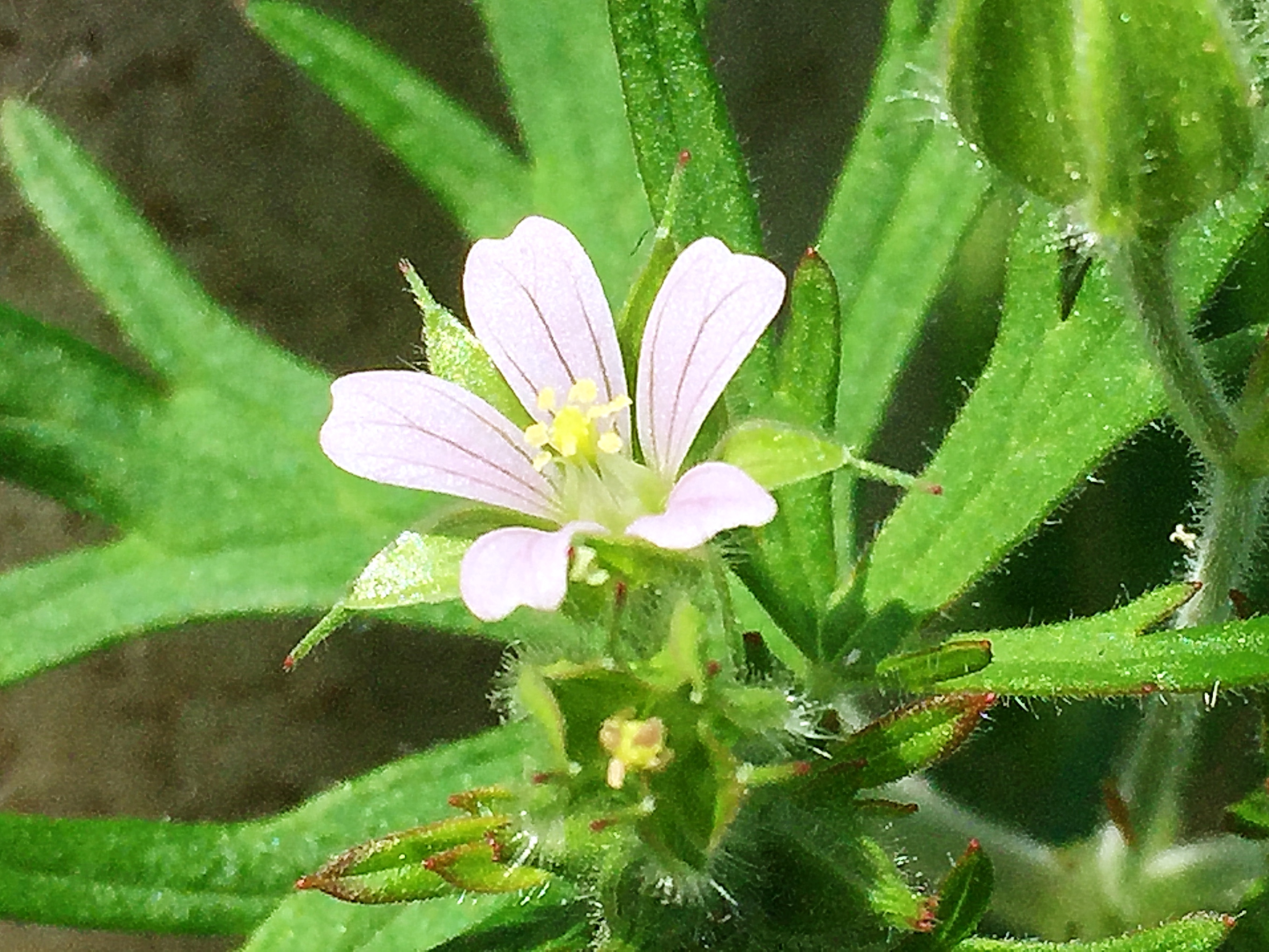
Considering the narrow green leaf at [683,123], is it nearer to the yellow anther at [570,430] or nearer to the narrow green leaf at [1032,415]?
the narrow green leaf at [1032,415]

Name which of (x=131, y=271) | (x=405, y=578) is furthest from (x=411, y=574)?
(x=131, y=271)

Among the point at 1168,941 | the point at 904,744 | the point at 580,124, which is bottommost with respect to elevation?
the point at 1168,941

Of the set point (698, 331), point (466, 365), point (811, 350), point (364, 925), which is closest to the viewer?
point (698, 331)

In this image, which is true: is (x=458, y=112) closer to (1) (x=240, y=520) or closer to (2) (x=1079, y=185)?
(1) (x=240, y=520)

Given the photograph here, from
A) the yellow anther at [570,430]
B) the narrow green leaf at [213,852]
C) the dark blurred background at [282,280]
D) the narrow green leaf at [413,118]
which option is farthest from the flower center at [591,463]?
the dark blurred background at [282,280]

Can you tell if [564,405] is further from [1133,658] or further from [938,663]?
[1133,658]

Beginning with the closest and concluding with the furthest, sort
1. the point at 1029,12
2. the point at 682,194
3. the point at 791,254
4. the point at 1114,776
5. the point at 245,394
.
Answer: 1. the point at 1029,12
2. the point at 682,194
3. the point at 1114,776
4. the point at 245,394
5. the point at 791,254

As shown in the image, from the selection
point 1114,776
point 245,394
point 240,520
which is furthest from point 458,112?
point 1114,776
